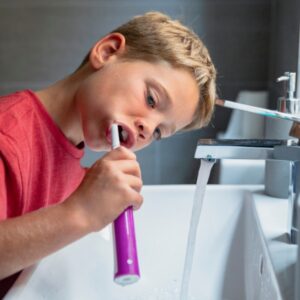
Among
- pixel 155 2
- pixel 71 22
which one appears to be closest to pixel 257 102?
pixel 155 2

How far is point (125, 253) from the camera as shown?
16.9 inches

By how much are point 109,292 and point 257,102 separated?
2.55 ft

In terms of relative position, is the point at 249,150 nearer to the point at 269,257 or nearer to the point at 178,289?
the point at 269,257

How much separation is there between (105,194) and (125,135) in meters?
0.16

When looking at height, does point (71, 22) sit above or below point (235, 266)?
above

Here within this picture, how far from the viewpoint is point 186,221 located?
2.44 feet

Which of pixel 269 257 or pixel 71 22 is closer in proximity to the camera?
pixel 269 257

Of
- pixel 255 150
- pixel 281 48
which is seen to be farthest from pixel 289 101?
pixel 281 48

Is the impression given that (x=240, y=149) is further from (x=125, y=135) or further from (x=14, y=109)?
(x=14, y=109)

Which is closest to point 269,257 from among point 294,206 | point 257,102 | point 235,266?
point 294,206

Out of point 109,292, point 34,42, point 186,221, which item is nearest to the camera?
point 109,292

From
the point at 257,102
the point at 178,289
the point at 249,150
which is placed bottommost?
the point at 178,289

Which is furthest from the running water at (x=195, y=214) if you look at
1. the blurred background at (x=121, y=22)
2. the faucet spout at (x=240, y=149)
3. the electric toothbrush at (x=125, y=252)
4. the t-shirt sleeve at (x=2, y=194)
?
the blurred background at (x=121, y=22)

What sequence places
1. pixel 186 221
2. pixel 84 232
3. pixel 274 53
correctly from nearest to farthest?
1. pixel 84 232
2. pixel 186 221
3. pixel 274 53
